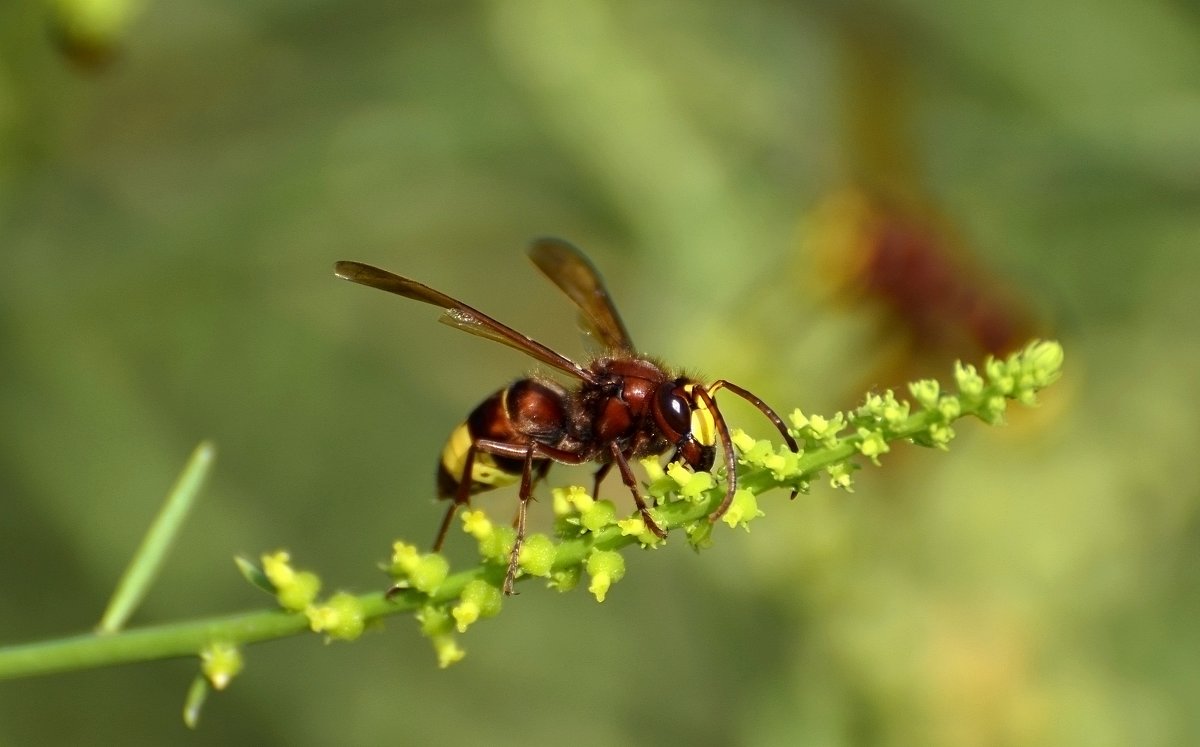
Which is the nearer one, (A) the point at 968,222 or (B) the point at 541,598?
(A) the point at 968,222

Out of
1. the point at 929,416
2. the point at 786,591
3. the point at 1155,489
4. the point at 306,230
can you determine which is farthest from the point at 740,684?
the point at 929,416

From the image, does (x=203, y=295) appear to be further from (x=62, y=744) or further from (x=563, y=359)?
(x=563, y=359)

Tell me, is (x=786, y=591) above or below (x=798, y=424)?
above

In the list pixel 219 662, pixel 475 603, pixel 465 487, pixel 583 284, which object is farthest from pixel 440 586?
pixel 583 284

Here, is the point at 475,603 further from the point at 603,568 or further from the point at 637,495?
the point at 637,495

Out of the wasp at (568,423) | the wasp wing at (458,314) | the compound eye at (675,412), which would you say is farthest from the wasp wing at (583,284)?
the compound eye at (675,412)

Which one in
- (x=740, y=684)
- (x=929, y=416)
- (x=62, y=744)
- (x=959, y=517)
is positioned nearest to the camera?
(x=929, y=416)
